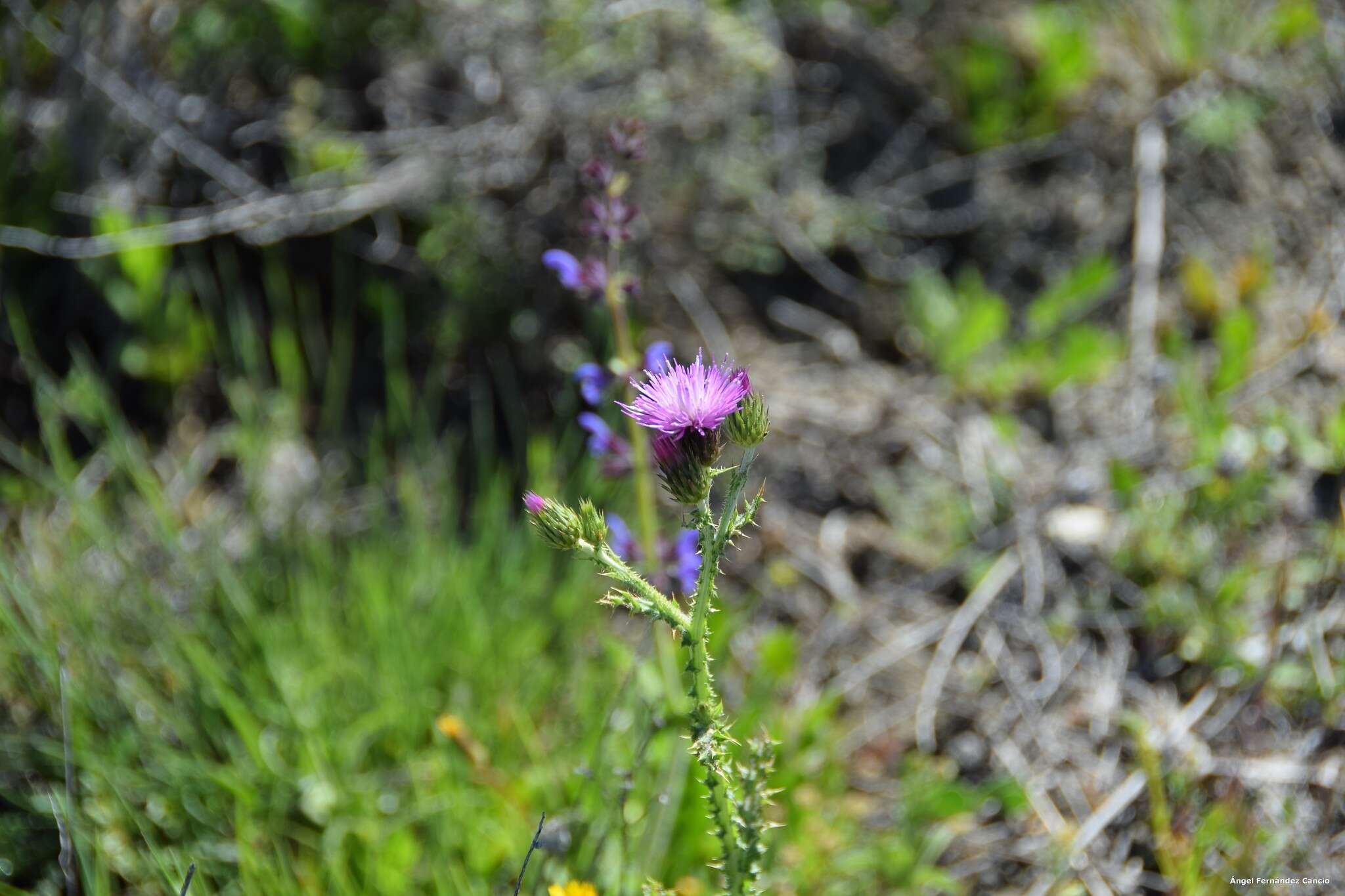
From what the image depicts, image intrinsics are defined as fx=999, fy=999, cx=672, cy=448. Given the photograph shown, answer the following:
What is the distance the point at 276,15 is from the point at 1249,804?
12.5 feet

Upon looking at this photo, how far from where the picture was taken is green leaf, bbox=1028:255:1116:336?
3221mm

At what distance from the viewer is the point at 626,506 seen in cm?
293

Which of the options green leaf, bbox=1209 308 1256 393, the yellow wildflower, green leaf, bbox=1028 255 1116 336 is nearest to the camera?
the yellow wildflower

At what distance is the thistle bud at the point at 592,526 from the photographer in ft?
4.35

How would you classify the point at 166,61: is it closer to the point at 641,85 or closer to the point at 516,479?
the point at 641,85

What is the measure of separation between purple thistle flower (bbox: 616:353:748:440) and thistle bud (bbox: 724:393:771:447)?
0.5 inches

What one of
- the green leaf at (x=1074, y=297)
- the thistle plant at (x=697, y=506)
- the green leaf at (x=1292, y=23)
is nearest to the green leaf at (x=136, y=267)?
the thistle plant at (x=697, y=506)

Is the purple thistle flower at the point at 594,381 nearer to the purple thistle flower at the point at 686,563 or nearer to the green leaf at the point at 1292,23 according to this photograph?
the purple thistle flower at the point at 686,563

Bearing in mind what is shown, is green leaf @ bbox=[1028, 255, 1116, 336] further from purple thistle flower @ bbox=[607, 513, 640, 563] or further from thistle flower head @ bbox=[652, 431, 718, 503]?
thistle flower head @ bbox=[652, 431, 718, 503]

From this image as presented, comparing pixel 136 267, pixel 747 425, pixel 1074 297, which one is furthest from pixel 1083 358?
pixel 136 267

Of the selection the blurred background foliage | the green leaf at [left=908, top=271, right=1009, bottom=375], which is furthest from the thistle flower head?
the green leaf at [left=908, top=271, right=1009, bottom=375]

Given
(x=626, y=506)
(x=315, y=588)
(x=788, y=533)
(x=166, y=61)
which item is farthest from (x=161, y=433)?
(x=788, y=533)

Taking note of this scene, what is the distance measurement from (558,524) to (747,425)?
279 millimetres

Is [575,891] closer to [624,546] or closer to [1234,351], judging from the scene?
[624,546]
